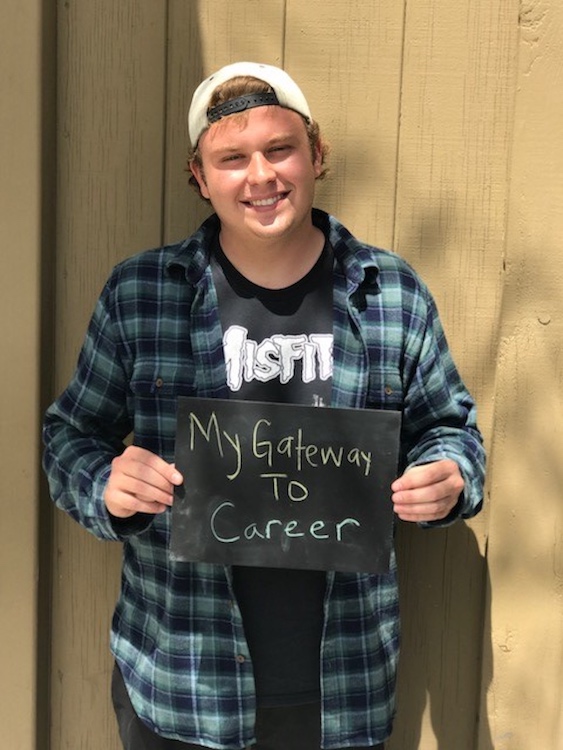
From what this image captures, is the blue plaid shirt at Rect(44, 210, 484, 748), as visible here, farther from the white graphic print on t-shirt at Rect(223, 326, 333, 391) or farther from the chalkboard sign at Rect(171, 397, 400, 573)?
the chalkboard sign at Rect(171, 397, 400, 573)

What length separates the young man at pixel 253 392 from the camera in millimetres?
1529

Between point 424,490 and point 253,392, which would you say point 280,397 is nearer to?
point 253,392

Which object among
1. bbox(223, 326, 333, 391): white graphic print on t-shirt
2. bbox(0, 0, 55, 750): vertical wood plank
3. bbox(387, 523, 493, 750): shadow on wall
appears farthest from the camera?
bbox(387, 523, 493, 750): shadow on wall

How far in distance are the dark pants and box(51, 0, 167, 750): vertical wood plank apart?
16.3 inches

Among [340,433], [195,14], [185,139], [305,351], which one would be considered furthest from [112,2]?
[340,433]

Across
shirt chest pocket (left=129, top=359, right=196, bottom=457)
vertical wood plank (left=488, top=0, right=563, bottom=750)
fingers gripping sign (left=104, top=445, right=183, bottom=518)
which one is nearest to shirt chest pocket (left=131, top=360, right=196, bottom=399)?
shirt chest pocket (left=129, top=359, right=196, bottom=457)

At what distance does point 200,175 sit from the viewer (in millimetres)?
1619

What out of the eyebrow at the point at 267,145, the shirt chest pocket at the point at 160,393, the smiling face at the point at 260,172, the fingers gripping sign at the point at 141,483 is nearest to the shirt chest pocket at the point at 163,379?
the shirt chest pocket at the point at 160,393

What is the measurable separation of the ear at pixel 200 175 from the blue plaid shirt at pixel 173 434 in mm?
72

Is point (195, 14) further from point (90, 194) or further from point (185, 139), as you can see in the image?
point (90, 194)

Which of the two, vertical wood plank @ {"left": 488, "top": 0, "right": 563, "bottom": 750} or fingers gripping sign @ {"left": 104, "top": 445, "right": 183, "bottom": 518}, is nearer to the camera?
fingers gripping sign @ {"left": 104, "top": 445, "right": 183, "bottom": 518}

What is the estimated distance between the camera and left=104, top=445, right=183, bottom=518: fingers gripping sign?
1438 mm

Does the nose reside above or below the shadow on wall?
above

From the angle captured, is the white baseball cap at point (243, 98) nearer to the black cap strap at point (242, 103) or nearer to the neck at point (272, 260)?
the black cap strap at point (242, 103)
